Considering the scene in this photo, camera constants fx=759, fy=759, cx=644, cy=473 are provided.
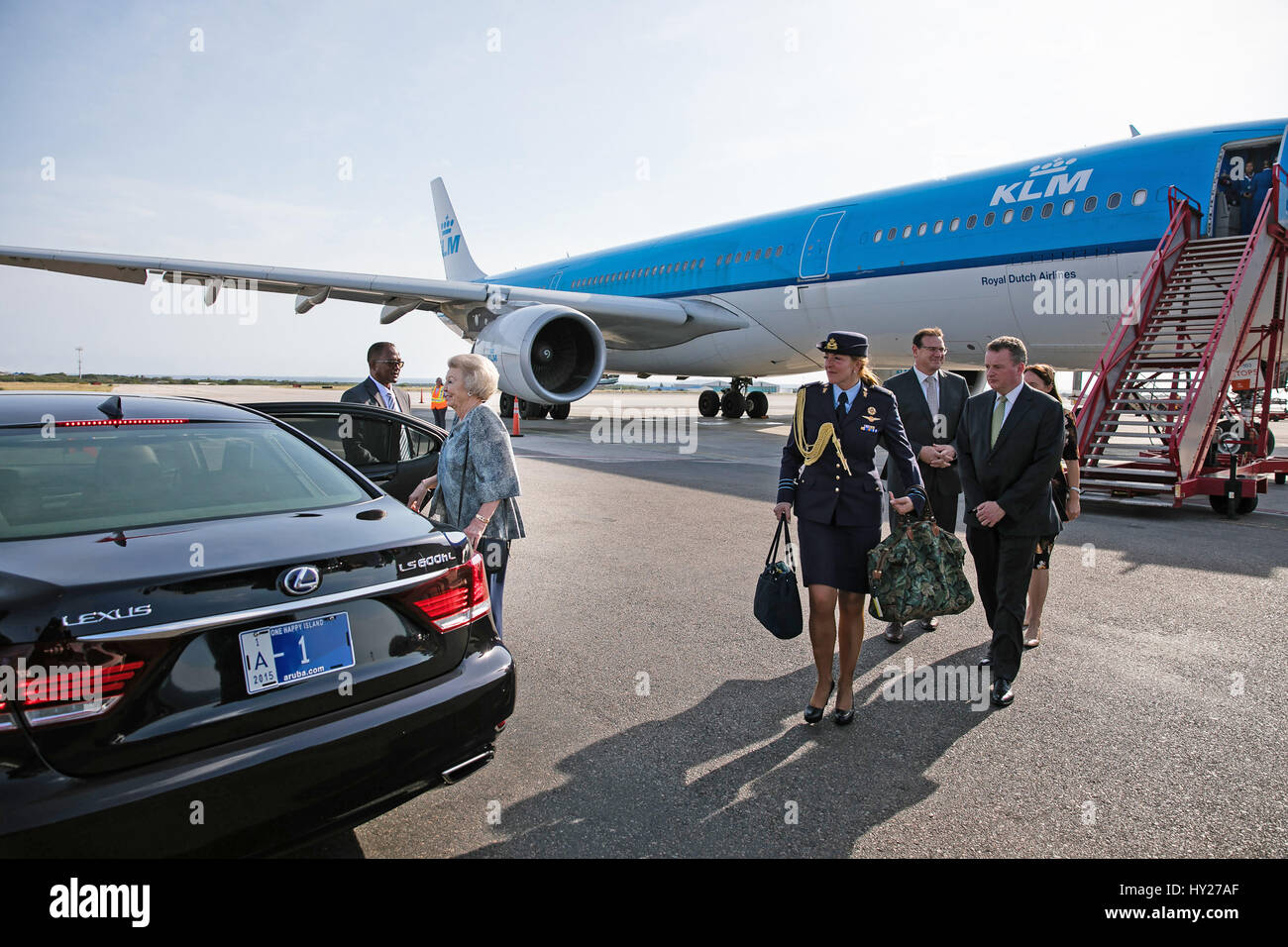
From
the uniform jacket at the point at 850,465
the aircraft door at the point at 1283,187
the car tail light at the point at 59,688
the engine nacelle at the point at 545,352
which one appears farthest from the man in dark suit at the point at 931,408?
the engine nacelle at the point at 545,352

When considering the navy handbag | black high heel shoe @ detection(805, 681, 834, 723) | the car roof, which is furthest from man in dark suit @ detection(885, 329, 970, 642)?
the car roof

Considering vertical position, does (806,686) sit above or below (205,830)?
below

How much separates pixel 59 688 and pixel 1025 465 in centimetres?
372

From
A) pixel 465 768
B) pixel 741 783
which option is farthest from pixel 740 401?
pixel 465 768

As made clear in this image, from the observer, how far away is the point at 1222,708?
339 centimetres

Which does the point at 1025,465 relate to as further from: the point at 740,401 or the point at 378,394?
the point at 740,401

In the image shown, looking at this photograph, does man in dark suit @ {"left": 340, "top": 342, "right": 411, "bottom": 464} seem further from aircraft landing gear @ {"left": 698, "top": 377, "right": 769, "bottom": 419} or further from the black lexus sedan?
aircraft landing gear @ {"left": 698, "top": 377, "right": 769, "bottom": 419}

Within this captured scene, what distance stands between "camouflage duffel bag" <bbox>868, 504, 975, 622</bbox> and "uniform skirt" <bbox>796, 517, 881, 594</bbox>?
0.06 meters

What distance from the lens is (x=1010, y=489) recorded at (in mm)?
3602

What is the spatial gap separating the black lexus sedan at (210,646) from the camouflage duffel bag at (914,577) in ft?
5.59

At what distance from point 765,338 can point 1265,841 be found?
1407 centimetres
